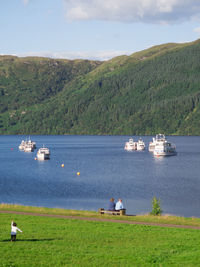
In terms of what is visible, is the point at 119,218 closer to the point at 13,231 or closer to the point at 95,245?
the point at 95,245

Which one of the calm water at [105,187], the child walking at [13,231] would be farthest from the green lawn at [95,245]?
the calm water at [105,187]

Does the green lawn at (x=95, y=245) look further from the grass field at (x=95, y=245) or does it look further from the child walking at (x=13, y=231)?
the child walking at (x=13, y=231)

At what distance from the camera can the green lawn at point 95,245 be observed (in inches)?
1118

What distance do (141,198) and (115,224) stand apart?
179ft

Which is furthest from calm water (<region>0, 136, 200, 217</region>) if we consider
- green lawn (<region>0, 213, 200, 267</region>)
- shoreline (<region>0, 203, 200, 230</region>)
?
green lawn (<region>0, 213, 200, 267</region>)

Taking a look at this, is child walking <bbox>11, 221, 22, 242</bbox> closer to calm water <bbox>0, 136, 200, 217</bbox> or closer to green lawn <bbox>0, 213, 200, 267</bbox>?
green lawn <bbox>0, 213, 200, 267</bbox>

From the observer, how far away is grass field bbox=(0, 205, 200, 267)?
28391 mm

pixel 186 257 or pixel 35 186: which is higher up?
pixel 35 186

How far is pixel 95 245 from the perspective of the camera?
3297 centimetres

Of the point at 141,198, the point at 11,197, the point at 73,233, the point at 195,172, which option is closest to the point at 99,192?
the point at 141,198

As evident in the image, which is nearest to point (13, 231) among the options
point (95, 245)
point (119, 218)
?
point (95, 245)

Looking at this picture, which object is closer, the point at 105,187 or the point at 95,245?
the point at 95,245

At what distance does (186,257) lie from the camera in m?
29.5

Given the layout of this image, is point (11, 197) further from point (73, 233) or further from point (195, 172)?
point (195, 172)
